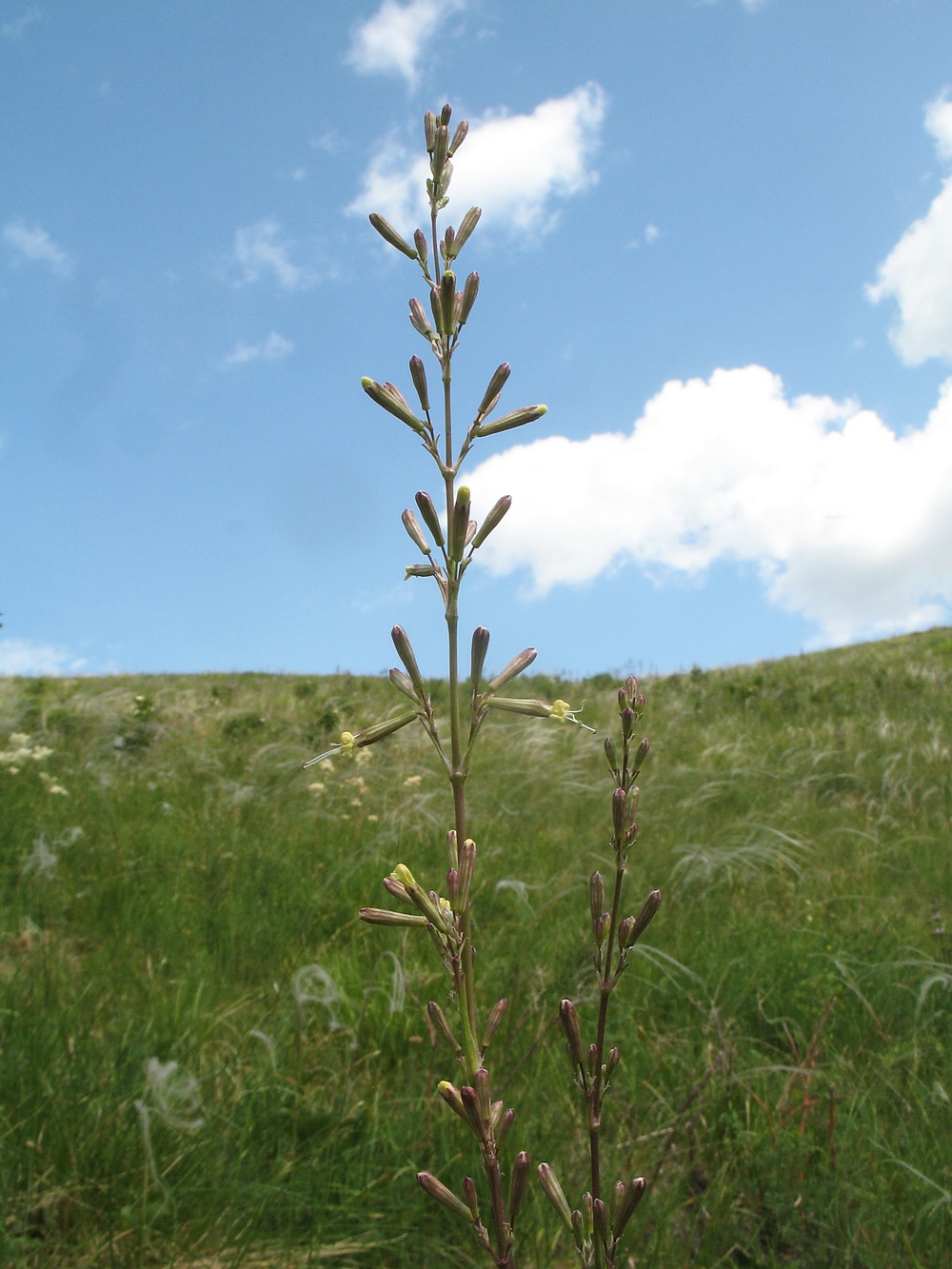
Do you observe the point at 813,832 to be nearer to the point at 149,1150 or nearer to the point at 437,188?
the point at 149,1150

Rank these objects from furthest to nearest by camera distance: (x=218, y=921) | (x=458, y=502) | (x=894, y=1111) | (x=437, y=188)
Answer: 1. (x=218, y=921)
2. (x=894, y=1111)
3. (x=437, y=188)
4. (x=458, y=502)

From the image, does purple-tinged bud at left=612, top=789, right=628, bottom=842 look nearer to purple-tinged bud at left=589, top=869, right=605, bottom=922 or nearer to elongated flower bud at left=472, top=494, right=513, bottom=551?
purple-tinged bud at left=589, top=869, right=605, bottom=922

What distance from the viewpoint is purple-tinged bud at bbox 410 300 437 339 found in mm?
1292

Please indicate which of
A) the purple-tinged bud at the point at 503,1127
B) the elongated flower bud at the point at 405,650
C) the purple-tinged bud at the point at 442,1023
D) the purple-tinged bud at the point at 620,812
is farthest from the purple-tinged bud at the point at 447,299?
the purple-tinged bud at the point at 503,1127

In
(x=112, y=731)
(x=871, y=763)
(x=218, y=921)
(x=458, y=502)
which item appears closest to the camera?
(x=458, y=502)

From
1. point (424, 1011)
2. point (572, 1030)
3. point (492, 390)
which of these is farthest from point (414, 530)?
point (424, 1011)

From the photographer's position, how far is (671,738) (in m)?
8.95

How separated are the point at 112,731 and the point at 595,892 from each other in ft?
27.1

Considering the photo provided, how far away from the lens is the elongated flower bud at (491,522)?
4.10 ft

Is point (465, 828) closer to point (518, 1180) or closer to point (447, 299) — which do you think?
point (518, 1180)

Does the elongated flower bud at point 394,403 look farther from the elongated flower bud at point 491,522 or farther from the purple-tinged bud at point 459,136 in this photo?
the purple-tinged bud at point 459,136

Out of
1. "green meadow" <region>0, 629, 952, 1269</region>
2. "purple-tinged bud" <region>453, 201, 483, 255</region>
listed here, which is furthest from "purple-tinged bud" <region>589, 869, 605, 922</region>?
"purple-tinged bud" <region>453, 201, 483, 255</region>

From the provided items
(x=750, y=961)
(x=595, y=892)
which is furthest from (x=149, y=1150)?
(x=750, y=961)

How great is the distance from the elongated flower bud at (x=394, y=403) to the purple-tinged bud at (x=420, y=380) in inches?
1.4
